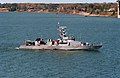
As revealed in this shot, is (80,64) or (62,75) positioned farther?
Answer: (80,64)

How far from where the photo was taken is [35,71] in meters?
Result: 73.9

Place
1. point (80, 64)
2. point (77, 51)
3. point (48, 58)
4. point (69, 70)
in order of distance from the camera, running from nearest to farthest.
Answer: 1. point (69, 70)
2. point (80, 64)
3. point (48, 58)
4. point (77, 51)

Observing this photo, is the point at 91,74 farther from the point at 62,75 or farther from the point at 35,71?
the point at 35,71

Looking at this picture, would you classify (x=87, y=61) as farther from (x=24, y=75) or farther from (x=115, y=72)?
(x=24, y=75)

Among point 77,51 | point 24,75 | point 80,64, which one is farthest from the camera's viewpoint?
point 77,51

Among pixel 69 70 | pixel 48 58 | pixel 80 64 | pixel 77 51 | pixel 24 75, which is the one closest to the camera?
pixel 24 75

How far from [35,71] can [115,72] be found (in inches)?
475

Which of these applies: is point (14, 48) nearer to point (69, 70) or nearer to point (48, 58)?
point (48, 58)

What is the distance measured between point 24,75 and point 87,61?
18465 millimetres

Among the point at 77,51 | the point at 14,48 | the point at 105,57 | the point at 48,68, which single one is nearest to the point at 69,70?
the point at 48,68

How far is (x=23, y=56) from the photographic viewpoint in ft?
303

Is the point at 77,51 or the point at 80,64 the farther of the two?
the point at 77,51

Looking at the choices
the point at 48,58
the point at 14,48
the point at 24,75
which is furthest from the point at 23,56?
the point at 24,75

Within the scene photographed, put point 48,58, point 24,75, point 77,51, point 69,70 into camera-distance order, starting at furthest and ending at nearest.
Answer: point 77,51 < point 48,58 < point 69,70 < point 24,75
